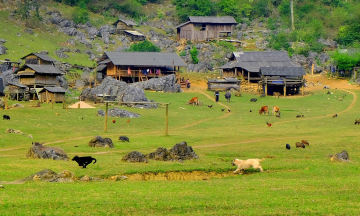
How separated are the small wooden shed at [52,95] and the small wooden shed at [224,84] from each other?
89.8ft

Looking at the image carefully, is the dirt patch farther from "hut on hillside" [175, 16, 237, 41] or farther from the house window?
the house window

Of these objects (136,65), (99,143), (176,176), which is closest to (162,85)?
(136,65)

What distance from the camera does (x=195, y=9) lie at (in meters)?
134

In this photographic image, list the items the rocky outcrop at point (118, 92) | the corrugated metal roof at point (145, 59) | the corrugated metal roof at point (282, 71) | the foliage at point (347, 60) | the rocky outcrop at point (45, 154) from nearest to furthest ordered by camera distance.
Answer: the rocky outcrop at point (45, 154), the rocky outcrop at point (118, 92), the corrugated metal roof at point (282, 71), the corrugated metal roof at point (145, 59), the foliage at point (347, 60)

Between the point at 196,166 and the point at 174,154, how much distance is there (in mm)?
2664

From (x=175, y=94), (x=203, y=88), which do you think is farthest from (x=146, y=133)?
(x=203, y=88)

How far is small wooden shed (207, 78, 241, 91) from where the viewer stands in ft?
287

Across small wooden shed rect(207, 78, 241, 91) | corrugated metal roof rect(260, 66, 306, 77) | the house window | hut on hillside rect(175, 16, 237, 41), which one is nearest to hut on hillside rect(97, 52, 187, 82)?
small wooden shed rect(207, 78, 241, 91)

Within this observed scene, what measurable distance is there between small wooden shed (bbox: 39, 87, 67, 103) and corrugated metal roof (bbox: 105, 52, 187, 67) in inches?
842

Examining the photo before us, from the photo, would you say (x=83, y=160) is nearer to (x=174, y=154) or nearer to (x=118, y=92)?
(x=174, y=154)

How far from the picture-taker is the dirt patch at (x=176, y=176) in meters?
26.0

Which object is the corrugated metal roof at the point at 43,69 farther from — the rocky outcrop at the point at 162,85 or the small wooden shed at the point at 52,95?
the rocky outcrop at the point at 162,85

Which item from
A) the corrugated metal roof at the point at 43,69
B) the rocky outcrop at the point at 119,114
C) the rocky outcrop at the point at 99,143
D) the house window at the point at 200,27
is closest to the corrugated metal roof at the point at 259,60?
the house window at the point at 200,27

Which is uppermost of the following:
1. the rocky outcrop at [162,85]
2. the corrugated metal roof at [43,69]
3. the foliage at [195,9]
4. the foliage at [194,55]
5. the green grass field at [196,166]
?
the foliage at [195,9]
